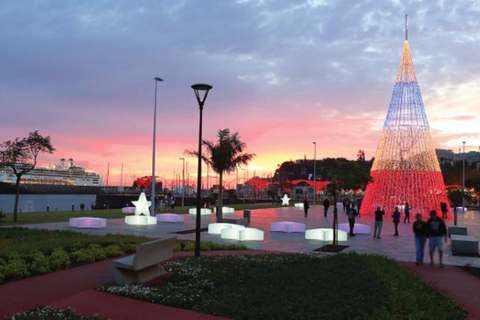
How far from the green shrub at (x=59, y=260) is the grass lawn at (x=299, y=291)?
9.16ft

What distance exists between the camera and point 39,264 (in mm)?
10000

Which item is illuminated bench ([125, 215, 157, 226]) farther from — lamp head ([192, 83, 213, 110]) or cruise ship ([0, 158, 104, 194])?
cruise ship ([0, 158, 104, 194])

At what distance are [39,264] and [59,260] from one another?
0.51 metres

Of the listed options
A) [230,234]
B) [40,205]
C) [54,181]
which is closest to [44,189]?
[54,181]

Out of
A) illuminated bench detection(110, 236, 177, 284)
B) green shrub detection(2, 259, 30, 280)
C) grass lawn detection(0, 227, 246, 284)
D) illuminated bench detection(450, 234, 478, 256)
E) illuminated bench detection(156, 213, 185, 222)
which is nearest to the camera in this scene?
illuminated bench detection(110, 236, 177, 284)

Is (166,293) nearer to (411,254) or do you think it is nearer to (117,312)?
(117,312)

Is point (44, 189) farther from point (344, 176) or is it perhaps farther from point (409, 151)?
point (344, 176)

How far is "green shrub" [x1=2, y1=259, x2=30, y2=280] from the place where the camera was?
905cm

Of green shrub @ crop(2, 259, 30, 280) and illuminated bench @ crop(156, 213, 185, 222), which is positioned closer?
green shrub @ crop(2, 259, 30, 280)

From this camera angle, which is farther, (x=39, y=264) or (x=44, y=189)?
(x=44, y=189)

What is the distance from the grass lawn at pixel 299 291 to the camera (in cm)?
641

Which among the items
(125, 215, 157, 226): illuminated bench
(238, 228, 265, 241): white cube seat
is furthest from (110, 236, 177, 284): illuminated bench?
(125, 215, 157, 226): illuminated bench

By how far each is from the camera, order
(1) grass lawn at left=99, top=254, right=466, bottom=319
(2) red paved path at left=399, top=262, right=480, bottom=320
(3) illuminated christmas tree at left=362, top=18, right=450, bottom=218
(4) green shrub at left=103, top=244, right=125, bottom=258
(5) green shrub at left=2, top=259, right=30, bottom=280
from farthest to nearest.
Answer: (3) illuminated christmas tree at left=362, top=18, right=450, bottom=218 → (4) green shrub at left=103, top=244, right=125, bottom=258 → (5) green shrub at left=2, top=259, right=30, bottom=280 → (2) red paved path at left=399, top=262, right=480, bottom=320 → (1) grass lawn at left=99, top=254, right=466, bottom=319

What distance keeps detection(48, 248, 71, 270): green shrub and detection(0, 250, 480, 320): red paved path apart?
0.37 metres
